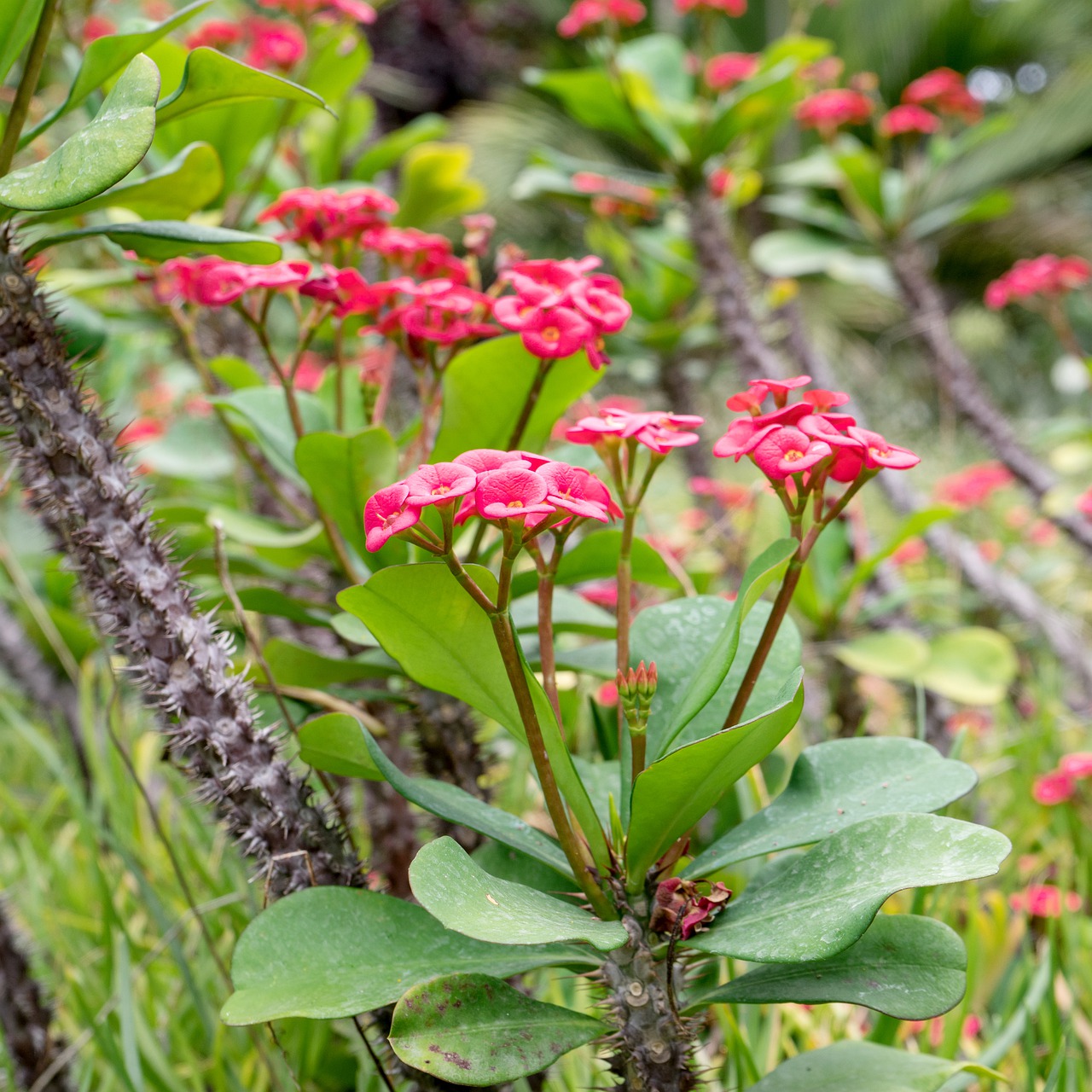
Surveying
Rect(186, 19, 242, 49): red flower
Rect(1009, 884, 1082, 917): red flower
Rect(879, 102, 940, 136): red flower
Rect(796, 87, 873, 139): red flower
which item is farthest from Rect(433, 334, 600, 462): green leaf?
Rect(879, 102, 940, 136): red flower

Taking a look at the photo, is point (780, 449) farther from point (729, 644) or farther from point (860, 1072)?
point (860, 1072)

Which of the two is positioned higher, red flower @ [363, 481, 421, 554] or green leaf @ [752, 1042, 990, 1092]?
red flower @ [363, 481, 421, 554]

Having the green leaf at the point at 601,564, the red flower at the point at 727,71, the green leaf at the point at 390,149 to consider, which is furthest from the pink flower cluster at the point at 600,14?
the green leaf at the point at 601,564

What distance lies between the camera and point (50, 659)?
1780 millimetres

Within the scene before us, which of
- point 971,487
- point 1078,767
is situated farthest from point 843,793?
point 971,487

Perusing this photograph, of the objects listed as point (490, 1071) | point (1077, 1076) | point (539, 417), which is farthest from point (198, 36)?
point (1077, 1076)

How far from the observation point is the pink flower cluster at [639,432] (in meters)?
0.60

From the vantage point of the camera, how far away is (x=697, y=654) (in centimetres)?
74

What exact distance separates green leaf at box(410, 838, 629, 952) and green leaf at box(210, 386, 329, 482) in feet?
1.55

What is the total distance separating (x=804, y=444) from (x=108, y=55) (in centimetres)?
58

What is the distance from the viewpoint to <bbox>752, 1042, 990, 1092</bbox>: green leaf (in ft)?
2.03

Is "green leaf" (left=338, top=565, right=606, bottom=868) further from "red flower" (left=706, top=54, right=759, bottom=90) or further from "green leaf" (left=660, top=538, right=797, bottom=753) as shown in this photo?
"red flower" (left=706, top=54, right=759, bottom=90)

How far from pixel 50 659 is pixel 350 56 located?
1232 mm

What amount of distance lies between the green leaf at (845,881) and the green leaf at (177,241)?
Result: 1.91 feet
